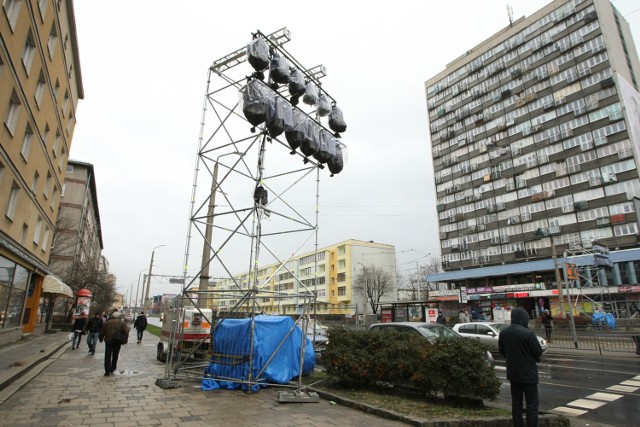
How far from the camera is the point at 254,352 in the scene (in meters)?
8.02

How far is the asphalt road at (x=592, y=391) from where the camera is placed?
6840 millimetres

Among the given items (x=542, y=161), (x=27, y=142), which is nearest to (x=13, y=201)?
(x=27, y=142)

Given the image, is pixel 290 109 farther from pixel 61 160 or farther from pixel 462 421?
pixel 61 160

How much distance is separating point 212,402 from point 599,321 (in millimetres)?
28860

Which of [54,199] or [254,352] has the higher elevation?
[54,199]

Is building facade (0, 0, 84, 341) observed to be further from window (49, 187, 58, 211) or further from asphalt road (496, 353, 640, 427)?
asphalt road (496, 353, 640, 427)

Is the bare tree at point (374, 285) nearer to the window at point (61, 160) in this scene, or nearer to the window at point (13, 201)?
the window at point (61, 160)

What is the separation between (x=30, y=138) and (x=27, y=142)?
221mm

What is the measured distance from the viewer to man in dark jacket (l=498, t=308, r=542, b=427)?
5410 mm

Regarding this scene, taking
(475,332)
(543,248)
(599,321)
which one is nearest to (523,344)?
(475,332)

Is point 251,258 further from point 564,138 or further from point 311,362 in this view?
point 564,138

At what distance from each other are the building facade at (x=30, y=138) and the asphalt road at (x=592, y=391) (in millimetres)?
16485

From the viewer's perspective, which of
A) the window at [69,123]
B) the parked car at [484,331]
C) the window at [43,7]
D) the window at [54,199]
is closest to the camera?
the window at [43,7]

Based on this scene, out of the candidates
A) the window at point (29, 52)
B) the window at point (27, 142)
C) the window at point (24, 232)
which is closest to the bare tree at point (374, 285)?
the window at point (24, 232)
